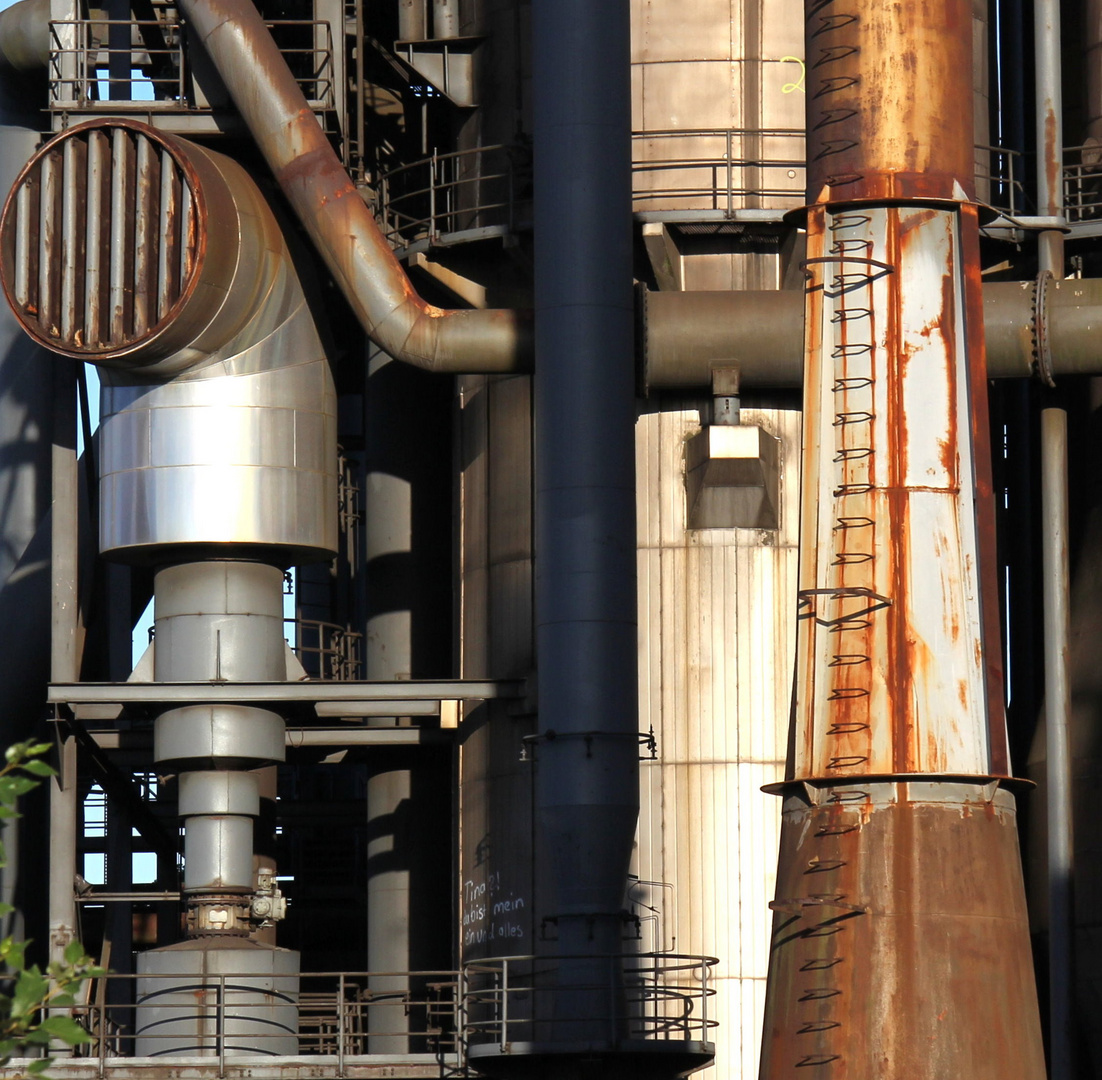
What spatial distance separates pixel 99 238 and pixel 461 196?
190 inches

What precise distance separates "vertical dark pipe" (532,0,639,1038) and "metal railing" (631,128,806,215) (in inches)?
118

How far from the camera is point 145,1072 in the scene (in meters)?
23.3

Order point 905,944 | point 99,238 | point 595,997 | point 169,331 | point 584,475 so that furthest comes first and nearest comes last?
point 99,238, point 169,331, point 584,475, point 595,997, point 905,944

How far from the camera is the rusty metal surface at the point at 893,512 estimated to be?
17359mm

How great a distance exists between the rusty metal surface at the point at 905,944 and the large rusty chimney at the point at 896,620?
0.02m

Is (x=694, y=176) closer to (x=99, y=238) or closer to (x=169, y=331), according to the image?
(x=169, y=331)

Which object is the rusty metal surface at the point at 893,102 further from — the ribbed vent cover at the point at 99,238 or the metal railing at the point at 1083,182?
the ribbed vent cover at the point at 99,238

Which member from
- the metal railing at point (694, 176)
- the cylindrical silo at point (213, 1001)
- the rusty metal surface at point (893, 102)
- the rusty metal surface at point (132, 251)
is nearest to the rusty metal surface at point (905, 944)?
the rusty metal surface at point (893, 102)

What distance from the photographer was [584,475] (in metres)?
22.6

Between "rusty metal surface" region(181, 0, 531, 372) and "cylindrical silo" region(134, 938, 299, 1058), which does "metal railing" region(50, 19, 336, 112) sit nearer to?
"rusty metal surface" region(181, 0, 531, 372)

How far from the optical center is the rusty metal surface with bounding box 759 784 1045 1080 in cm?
1666

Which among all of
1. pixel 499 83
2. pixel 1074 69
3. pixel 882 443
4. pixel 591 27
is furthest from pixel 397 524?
pixel 882 443

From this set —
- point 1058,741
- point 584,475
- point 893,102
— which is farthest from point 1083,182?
point 893,102

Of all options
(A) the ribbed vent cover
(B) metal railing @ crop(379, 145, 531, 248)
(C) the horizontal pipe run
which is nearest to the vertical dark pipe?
(C) the horizontal pipe run
